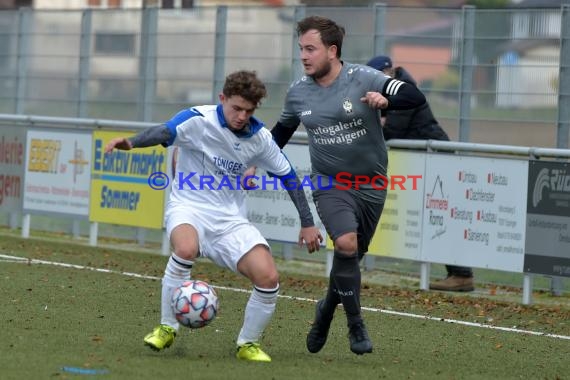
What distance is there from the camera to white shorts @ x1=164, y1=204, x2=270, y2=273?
8.43 m

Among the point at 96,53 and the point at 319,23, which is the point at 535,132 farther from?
the point at 96,53

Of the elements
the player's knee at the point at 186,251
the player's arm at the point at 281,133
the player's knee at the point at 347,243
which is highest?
the player's arm at the point at 281,133

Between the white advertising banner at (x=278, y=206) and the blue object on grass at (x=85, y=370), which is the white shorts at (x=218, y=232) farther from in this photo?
the white advertising banner at (x=278, y=206)

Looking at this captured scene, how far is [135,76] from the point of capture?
18.0 m

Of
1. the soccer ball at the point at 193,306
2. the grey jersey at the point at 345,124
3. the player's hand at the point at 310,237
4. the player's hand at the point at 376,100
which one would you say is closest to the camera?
the soccer ball at the point at 193,306

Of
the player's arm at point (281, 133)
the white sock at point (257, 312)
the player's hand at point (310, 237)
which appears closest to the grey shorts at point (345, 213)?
the player's hand at point (310, 237)

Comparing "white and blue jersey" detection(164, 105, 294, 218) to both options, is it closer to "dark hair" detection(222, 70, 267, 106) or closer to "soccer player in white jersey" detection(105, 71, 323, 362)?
"soccer player in white jersey" detection(105, 71, 323, 362)

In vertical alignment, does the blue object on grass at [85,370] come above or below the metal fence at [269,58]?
below

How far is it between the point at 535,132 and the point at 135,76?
6.04 m

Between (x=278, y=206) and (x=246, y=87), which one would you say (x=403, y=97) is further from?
(x=278, y=206)

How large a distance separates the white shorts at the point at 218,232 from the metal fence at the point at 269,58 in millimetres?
5995

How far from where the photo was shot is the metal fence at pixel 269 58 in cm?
1416

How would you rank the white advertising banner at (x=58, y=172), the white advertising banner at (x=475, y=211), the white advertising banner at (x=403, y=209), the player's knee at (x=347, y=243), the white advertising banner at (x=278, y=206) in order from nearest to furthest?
the player's knee at (x=347, y=243) < the white advertising banner at (x=475, y=211) < the white advertising banner at (x=403, y=209) < the white advertising banner at (x=278, y=206) < the white advertising banner at (x=58, y=172)

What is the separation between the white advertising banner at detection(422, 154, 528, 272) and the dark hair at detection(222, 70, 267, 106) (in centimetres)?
464
